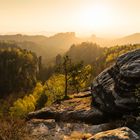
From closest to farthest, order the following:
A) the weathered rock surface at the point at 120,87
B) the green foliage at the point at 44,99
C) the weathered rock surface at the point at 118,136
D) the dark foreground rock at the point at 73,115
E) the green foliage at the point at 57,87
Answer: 1. the weathered rock surface at the point at 118,136
2. the weathered rock surface at the point at 120,87
3. the dark foreground rock at the point at 73,115
4. the green foliage at the point at 57,87
5. the green foliage at the point at 44,99

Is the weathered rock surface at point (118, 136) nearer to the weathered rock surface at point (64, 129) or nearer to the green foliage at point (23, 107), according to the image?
the weathered rock surface at point (64, 129)

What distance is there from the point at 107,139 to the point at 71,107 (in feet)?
96.4

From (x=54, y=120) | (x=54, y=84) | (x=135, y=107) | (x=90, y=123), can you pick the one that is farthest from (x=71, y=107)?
(x=54, y=84)

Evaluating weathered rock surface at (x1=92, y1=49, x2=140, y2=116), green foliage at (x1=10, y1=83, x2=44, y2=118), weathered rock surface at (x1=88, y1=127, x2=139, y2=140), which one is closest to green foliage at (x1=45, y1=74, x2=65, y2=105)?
green foliage at (x1=10, y1=83, x2=44, y2=118)

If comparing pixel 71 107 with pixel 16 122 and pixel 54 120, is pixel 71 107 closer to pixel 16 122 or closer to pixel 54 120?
pixel 54 120

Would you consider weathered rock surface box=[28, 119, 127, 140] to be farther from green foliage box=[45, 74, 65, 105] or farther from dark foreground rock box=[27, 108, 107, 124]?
green foliage box=[45, 74, 65, 105]

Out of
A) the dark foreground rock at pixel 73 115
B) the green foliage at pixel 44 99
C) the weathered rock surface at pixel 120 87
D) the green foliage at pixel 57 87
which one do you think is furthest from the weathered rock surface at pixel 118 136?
the green foliage at pixel 57 87

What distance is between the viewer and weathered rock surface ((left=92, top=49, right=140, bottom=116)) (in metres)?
47.1

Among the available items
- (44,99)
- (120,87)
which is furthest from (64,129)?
(44,99)

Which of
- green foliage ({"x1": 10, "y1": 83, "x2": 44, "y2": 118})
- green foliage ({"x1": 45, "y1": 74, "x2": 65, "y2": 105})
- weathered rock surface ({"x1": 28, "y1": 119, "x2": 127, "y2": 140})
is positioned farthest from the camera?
green foliage ({"x1": 10, "y1": 83, "x2": 44, "y2": 118})

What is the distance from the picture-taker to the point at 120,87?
1930 inches

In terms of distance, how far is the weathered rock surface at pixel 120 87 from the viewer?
47094 millimetres

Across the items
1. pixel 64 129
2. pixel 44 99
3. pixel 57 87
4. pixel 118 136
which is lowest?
pixel 44 99

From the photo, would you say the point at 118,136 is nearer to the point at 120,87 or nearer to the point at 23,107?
the point at 120,87
